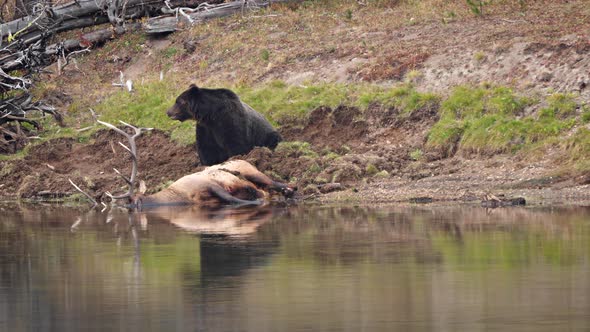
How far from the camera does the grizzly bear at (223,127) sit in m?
24.2

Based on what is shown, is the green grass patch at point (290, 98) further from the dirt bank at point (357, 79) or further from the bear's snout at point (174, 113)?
the bear's snout at point (174, 113)

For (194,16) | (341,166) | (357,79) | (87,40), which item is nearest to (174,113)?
(341,166)

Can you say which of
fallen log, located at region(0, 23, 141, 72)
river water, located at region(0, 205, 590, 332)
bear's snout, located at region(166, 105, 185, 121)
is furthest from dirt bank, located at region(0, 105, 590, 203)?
fallen log, located at region(0, 23, 141, 72)

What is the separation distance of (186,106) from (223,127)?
3.71 ft

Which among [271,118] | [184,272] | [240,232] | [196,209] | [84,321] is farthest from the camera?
[271,118]

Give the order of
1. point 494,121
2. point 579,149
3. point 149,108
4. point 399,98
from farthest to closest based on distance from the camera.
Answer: point 149,108, point 399,98, point 494,121, point 579,149

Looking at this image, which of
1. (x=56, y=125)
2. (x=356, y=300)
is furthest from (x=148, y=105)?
(x=356, y=300)

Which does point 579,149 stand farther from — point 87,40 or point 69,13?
point 69,13

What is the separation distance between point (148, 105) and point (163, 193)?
844cm

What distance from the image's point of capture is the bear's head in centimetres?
2472

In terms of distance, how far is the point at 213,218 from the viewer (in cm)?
1892

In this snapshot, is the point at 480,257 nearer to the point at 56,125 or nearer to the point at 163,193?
the point at 163,193

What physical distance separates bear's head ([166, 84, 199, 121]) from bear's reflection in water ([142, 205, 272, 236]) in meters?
4.17

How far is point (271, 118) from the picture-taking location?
26766 mm
